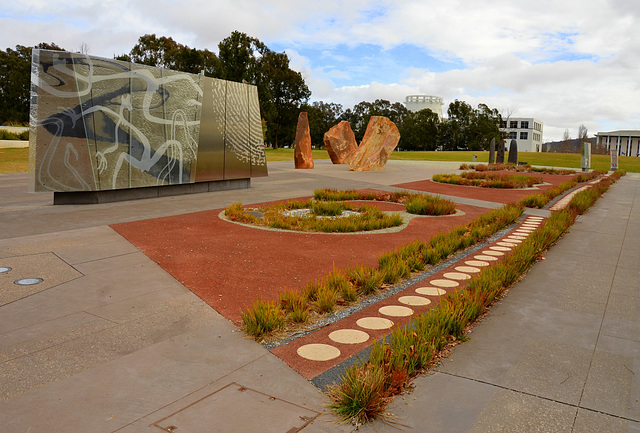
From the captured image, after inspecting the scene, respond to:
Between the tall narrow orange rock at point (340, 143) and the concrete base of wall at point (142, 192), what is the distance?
610 inches

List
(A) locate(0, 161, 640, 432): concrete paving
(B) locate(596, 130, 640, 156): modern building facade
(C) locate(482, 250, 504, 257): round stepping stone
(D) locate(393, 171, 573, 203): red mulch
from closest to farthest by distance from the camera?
(A) locate(0, 161, 640, 432): concrete paving
(C) locate(482, 250, 504, 257): round stepping stone
(D) locate(393, 171, 573, 203): red mulch
(B) locate(596, 130, 640, 156): modern building facade

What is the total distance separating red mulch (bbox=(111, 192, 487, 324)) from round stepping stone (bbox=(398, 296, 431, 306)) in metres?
1.19

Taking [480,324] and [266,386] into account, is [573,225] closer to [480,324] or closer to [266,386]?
[480,324]

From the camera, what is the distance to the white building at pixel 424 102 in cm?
10944

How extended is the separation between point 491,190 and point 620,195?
14.3 ft

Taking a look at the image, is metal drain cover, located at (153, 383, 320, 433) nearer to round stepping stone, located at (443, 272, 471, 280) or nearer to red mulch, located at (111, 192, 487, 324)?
red mulch, located at (111, 192, 487, 324)

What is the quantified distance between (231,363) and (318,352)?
2.25 ft

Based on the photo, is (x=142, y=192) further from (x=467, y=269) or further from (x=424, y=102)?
(x=424, y=102)

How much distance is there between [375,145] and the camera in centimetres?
2566

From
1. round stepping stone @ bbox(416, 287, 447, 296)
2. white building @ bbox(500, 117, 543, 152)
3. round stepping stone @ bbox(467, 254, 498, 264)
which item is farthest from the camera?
white building @ bbox(500, 117, 543, 152)

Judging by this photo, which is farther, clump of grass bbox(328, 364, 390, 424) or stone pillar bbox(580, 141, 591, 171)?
stone pillar bbox(580, 141, 591, 171)

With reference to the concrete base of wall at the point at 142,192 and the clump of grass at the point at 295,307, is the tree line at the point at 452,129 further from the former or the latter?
the clump of grass at the point at 295,307

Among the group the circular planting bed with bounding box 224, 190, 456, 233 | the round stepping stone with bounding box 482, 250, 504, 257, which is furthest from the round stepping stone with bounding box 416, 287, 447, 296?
the circular planting bed with bounding box 224, 190, 456, 233

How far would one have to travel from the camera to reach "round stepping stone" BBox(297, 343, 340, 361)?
11.6 ft
